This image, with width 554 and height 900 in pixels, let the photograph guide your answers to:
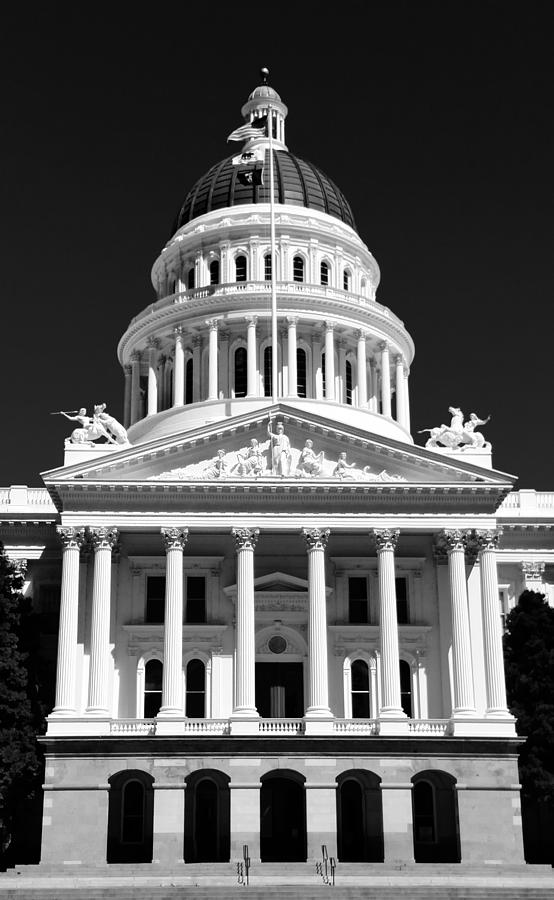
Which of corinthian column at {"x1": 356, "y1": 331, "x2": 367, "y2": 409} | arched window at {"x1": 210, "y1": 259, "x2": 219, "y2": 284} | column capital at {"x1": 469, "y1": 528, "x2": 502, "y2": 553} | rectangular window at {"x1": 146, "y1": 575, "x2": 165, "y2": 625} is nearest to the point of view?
column capital at {"x1": 469, "y1": 528, "x2": 502, "y2": 553}

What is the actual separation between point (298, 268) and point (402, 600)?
80.0 ft

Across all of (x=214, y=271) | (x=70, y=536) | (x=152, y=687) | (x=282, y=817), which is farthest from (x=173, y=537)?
(x=214, y=271)

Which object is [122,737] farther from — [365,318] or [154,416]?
[365,318]

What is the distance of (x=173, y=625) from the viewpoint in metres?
50.4

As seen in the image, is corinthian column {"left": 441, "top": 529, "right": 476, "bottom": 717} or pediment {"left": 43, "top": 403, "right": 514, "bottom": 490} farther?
pediment {"left": 43, "top": 403, "right": 514, "bottom": 490}

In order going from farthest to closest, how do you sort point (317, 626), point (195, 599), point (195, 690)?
point (195, 599)
point (195, 690)
point (317, 626)

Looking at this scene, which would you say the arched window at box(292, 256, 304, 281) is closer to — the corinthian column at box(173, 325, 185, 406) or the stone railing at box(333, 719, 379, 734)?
the corinthian column at box(173, 325, 185, 406)

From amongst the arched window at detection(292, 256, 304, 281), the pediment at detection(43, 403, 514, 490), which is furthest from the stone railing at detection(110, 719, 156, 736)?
the arched window at detection(292, 256, 304, 281)

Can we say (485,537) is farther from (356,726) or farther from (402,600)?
(356,726)

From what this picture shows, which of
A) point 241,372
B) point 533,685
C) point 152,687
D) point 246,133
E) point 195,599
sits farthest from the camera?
point 246,133

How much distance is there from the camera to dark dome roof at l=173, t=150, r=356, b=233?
7481 centimetres

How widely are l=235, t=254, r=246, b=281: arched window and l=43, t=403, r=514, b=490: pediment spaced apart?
68.8 feet

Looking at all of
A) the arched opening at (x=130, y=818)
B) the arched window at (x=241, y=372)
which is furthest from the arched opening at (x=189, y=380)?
the arched opening at (x=130, y=818)

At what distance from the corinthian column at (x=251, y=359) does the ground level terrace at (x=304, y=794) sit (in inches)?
868
